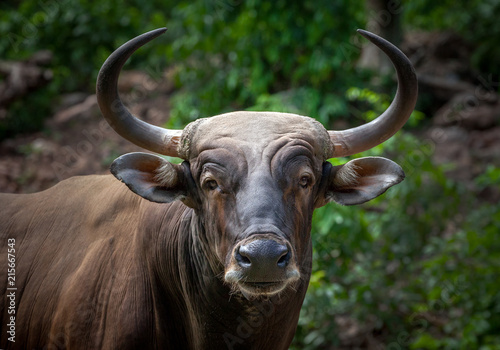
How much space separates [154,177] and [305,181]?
3.21 feet

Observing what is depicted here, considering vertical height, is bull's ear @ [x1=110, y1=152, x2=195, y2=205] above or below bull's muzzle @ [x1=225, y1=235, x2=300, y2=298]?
above

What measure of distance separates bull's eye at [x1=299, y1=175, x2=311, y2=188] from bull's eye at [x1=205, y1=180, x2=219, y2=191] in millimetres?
524

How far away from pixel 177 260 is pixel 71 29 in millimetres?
10407

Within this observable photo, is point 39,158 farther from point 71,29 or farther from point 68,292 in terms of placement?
point 68,292

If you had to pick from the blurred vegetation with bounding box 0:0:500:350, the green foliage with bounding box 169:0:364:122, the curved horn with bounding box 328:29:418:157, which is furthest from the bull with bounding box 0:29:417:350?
the green foliage with bounding box 169:0:364:122

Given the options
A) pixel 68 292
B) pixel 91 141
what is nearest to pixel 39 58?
pixel 91 141

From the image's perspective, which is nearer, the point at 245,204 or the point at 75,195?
the point at 245,204

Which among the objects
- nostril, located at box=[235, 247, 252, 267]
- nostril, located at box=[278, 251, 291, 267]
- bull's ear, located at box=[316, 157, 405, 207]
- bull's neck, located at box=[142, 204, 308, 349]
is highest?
nostril, located at box=[235, 247, 252, 267]

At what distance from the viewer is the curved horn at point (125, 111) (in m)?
3.49

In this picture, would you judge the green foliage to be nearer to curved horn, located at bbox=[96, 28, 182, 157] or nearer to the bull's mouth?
curved horn, located at bbox=[96, 28, 182, 157]

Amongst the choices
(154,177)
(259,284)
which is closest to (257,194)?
(259,284)

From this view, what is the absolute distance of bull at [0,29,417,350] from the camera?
3307 millimetres

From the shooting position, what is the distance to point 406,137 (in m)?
7.86

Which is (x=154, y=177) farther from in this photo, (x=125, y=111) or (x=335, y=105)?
(x=335, y=105)
